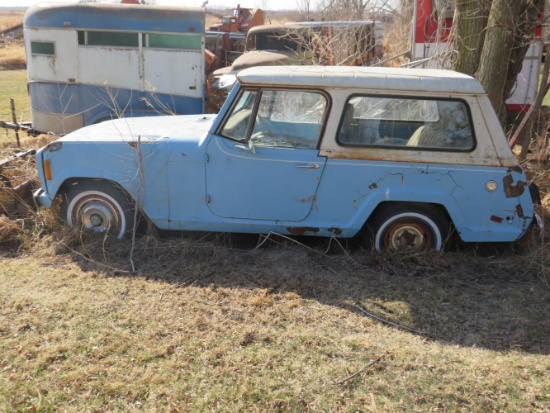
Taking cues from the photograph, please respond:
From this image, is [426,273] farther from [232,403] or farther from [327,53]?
[327,53]

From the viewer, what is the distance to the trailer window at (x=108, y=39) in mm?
9797

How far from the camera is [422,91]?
15.4ft

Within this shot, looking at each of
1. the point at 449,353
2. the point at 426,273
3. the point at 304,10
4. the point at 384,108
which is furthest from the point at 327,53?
the point at 449,353

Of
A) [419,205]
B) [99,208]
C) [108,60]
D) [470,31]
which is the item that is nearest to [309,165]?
[419,205]

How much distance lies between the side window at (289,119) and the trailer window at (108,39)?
5.94m

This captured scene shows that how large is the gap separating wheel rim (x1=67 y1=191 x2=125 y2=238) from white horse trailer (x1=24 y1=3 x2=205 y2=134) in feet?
15.6

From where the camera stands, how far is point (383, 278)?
15.2ft

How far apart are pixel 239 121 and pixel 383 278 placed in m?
1.89

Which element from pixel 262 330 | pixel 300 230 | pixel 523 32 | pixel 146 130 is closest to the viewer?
pixel 262 330

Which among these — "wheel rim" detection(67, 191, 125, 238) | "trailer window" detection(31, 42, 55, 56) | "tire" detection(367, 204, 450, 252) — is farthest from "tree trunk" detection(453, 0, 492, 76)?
"trailer window" detection(31, 42, 55, 56)

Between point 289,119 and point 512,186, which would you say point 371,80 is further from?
point 512,186

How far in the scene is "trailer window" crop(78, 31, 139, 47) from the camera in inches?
386

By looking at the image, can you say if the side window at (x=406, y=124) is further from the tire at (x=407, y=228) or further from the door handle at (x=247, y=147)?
the door handle at (x=247, y=147)

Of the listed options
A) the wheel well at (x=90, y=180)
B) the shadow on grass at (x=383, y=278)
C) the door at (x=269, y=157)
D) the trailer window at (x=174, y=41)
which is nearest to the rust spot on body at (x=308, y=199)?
the door at (x=269, y=157)
